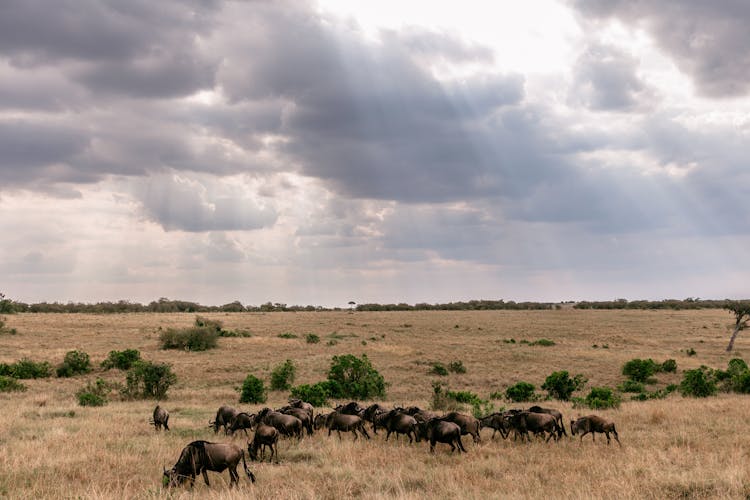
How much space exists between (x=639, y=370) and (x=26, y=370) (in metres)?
39.9

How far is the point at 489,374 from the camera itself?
36.8m

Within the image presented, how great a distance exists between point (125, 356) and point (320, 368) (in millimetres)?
14062

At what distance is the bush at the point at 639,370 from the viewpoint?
3462 cm

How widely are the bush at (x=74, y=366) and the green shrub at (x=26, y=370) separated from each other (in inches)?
30.8

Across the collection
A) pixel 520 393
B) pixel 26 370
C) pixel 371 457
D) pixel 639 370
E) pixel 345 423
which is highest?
pixel 345 423

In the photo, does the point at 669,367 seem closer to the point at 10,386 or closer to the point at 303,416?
the point at 303,416

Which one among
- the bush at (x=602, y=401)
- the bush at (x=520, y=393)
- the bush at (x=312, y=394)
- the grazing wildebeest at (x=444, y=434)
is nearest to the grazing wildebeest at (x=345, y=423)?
the grazing wildebeest at (x=444, y=434)

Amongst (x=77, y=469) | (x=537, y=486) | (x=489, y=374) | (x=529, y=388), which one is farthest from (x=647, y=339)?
(x=77, y=469)

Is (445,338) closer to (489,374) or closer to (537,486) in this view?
(489,374)

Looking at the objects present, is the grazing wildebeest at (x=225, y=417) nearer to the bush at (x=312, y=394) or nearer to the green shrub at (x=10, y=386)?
the bush at (x=312, y=394)

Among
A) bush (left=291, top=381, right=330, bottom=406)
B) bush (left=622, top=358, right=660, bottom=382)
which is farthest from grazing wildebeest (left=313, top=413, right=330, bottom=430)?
bush (left=622, top=358, right=660, bottom=382)

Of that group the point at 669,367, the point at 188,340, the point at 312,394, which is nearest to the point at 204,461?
the point at 312,394

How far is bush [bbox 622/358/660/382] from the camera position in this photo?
34625 mm

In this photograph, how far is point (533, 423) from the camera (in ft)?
46.5
